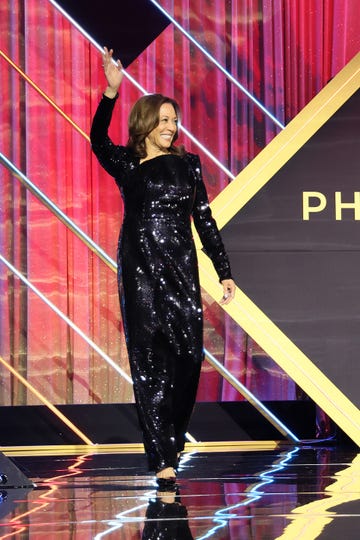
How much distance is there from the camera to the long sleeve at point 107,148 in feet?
8.21

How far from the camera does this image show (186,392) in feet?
8.00

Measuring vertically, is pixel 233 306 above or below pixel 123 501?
above

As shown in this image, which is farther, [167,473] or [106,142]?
[106,142]

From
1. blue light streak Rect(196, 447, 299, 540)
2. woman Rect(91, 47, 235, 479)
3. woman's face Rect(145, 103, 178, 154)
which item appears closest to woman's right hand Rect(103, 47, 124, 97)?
woman Rect(91, 47, 235, 479)

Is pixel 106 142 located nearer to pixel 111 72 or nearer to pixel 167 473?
pixel 111 72

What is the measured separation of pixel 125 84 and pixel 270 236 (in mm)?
1367

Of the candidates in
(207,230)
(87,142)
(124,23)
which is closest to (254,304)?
(207,230)

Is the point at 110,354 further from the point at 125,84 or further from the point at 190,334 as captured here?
the point at 190,334

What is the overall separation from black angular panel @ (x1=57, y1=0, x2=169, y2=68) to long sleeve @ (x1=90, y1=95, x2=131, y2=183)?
3.45ft

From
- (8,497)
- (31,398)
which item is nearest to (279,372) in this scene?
(31,398)

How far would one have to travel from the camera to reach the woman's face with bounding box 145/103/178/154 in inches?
97.8

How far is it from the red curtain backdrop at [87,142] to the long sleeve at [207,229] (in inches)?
72.4

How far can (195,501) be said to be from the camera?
208 centimetres

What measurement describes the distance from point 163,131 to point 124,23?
1158 mm
